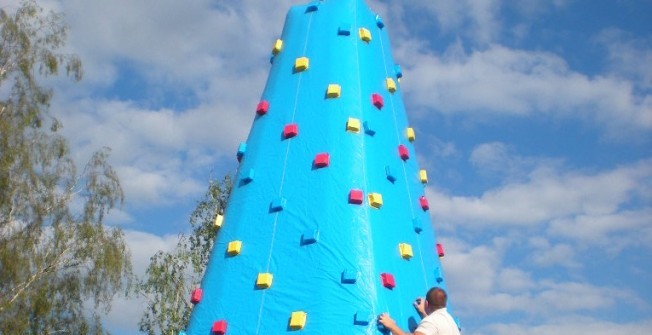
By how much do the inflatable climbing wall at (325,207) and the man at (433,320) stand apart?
17 cm

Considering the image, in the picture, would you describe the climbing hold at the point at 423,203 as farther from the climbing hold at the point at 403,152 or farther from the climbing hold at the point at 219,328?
the climbing hold at the point at 219,328

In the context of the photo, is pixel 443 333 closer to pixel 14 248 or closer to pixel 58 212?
pixel 14 248

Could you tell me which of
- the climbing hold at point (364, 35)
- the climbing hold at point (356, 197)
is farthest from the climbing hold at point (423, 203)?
the climbing hold at point (364, 35)

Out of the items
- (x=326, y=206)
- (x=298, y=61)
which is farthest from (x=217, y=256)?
(x=298, y=61)

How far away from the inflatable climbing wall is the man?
171mm

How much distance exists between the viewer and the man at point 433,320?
560cm

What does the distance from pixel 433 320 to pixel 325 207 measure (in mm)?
1883

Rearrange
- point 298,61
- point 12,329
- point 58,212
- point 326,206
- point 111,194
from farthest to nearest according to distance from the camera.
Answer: point 111,194 < point 58,212 < point 12,329 < point 298,61 < point 326,206

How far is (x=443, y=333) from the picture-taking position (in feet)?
18.3

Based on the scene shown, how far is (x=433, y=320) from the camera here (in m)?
5.66

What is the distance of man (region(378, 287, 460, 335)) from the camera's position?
18.4 ft

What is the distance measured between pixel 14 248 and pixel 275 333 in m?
8.85

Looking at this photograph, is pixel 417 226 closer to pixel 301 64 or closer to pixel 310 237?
pixel 310 237

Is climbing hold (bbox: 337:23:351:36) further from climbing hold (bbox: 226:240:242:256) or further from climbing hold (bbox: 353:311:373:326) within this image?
climbing hold (bbox: 353:311:373:326)
